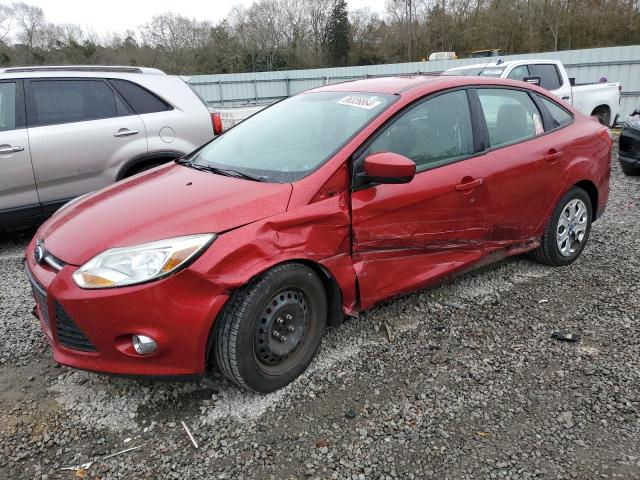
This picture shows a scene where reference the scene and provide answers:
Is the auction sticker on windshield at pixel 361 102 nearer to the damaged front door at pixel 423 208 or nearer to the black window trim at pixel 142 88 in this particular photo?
the damaged front door at pixel 423 208

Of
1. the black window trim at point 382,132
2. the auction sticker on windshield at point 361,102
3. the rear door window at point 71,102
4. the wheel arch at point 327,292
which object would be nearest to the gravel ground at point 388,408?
the wheel arch at point 327,292

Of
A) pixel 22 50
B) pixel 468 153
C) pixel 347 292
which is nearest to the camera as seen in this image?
pixel 347 292

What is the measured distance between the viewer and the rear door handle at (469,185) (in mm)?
3142

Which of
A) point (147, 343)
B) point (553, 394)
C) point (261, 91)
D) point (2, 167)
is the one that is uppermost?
point (261, 91)

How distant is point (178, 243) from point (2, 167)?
10.7 feet

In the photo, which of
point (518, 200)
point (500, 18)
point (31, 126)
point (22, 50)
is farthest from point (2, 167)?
point (22, 50)

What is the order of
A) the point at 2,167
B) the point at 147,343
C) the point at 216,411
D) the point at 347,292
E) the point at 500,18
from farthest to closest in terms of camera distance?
the point at 500,18 → the point at 2,167 → the point at 347,292 → the point at 216,411 → the point at 147,343

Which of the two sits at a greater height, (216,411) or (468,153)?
(468,153)

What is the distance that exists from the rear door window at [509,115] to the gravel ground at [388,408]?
1.23 meters

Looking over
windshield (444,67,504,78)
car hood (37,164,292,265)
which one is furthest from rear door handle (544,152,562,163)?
windshield (444,67,504,78)

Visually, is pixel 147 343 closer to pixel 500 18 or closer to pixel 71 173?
pixel 71 173

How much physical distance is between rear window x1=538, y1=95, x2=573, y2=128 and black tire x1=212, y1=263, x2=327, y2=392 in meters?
2.60

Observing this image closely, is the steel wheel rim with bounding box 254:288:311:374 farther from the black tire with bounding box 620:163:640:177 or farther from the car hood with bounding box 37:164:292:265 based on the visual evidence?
the black tire with bounding box 620:163:640:177

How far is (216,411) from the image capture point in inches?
98.3
